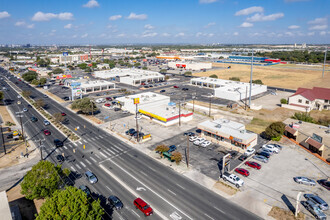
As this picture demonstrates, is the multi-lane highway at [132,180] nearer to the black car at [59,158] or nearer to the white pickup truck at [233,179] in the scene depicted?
the black car at [59,158]

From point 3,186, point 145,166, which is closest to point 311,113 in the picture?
point 145,166

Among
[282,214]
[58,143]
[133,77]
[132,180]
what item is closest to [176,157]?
[132,180]


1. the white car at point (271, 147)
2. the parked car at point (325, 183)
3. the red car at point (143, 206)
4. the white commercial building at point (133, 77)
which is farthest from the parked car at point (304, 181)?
the white commercial building at point (133, 77)

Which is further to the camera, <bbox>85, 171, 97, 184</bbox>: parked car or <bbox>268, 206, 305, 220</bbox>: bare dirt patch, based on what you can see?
<bbox>85, 171, 97, 184</bbox>: parked car

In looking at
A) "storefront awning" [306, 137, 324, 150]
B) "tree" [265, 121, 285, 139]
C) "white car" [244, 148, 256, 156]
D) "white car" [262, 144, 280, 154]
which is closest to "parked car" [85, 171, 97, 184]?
"white car" [244, 148, 256, 156]

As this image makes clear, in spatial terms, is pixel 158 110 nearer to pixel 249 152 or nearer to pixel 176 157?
pixel 176 157

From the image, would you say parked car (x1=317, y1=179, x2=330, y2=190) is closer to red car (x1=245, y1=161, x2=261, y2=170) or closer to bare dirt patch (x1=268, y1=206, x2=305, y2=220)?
bare dirt patch (x1=268, y1=206, x2=305, y2=220)

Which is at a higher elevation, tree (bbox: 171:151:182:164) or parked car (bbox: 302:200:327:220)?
tree (bbox: 171:151:182:164)
